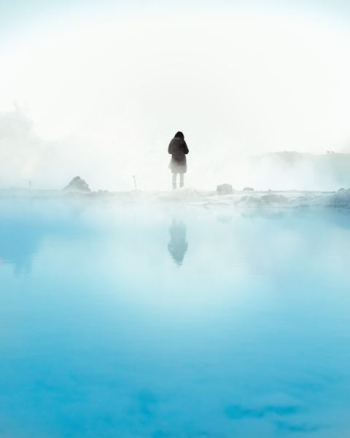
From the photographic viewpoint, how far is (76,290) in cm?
859

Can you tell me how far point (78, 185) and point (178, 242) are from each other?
82.2 feet

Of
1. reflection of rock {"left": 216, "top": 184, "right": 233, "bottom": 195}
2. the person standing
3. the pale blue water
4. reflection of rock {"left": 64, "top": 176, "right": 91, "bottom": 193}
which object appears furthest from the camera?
reflection of rock {"left": 64, "top": 176, "right": 91, "bottom": 193}

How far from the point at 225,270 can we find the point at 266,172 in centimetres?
4898

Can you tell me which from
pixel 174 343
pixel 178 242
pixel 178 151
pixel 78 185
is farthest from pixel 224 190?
pixel 174 343

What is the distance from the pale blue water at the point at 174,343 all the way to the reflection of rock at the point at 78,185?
2527 centimetres

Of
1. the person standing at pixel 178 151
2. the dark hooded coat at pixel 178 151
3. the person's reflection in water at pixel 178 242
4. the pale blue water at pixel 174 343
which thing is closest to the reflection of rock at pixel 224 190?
the person standing at pixel 178 151

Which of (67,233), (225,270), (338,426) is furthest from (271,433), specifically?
(67,233)

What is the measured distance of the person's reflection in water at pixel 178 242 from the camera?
40.2 feet

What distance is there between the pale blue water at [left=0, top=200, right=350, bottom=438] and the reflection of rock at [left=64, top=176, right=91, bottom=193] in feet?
82.9

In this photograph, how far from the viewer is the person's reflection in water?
12242 mm

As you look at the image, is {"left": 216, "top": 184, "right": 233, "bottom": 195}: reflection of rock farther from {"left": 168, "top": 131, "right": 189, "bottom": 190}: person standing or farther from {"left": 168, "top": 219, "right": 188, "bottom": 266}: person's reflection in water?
{"left": 168, "top": 219, "right": 188, "bottom": 266}: person's reflection in water

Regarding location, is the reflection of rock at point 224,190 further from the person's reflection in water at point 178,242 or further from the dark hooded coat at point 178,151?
the person's reflection in water at point 178,242

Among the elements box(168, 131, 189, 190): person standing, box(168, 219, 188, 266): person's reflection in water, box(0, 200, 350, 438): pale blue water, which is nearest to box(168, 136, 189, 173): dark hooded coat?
Answer: box(168, 131, 189, 190): person standing

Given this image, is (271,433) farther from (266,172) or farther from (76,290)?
(266,172)
